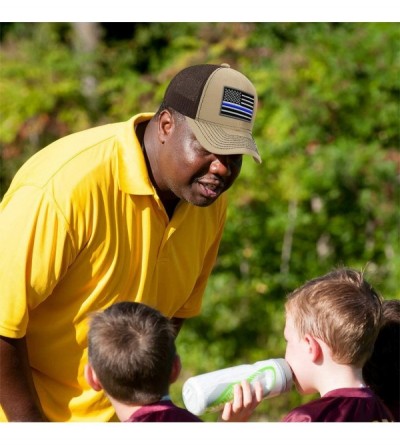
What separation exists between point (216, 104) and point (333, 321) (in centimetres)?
85

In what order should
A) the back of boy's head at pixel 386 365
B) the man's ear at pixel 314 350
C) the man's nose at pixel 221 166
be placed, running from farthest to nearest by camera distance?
the back of boy's head at pixel 386 365
the man's nose at pixel 221 166
the man's ear at pixel 314 350

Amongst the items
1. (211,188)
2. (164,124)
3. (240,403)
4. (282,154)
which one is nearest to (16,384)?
(240,403)

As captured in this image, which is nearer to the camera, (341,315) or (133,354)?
(133,354)

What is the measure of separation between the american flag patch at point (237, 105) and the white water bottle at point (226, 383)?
2.85 feet

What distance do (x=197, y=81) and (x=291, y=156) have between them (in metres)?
4.38

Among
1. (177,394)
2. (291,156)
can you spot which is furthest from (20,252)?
(291,156)

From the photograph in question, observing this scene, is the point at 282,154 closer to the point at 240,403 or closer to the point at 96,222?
the point at 96,222

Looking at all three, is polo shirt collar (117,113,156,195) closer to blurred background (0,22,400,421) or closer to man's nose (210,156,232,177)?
man's nose (210,156,232,177)

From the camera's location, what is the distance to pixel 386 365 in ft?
10.8

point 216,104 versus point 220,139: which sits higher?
point 216,104

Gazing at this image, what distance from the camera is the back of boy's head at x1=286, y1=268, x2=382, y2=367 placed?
3.01 metres

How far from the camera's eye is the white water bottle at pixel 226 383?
2969 millimetres

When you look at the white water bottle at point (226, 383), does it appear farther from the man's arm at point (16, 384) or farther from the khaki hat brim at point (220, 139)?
the khaki hat brim at point (220, 139)

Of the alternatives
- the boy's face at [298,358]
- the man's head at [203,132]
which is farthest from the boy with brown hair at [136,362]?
the man's head at [203,132]
